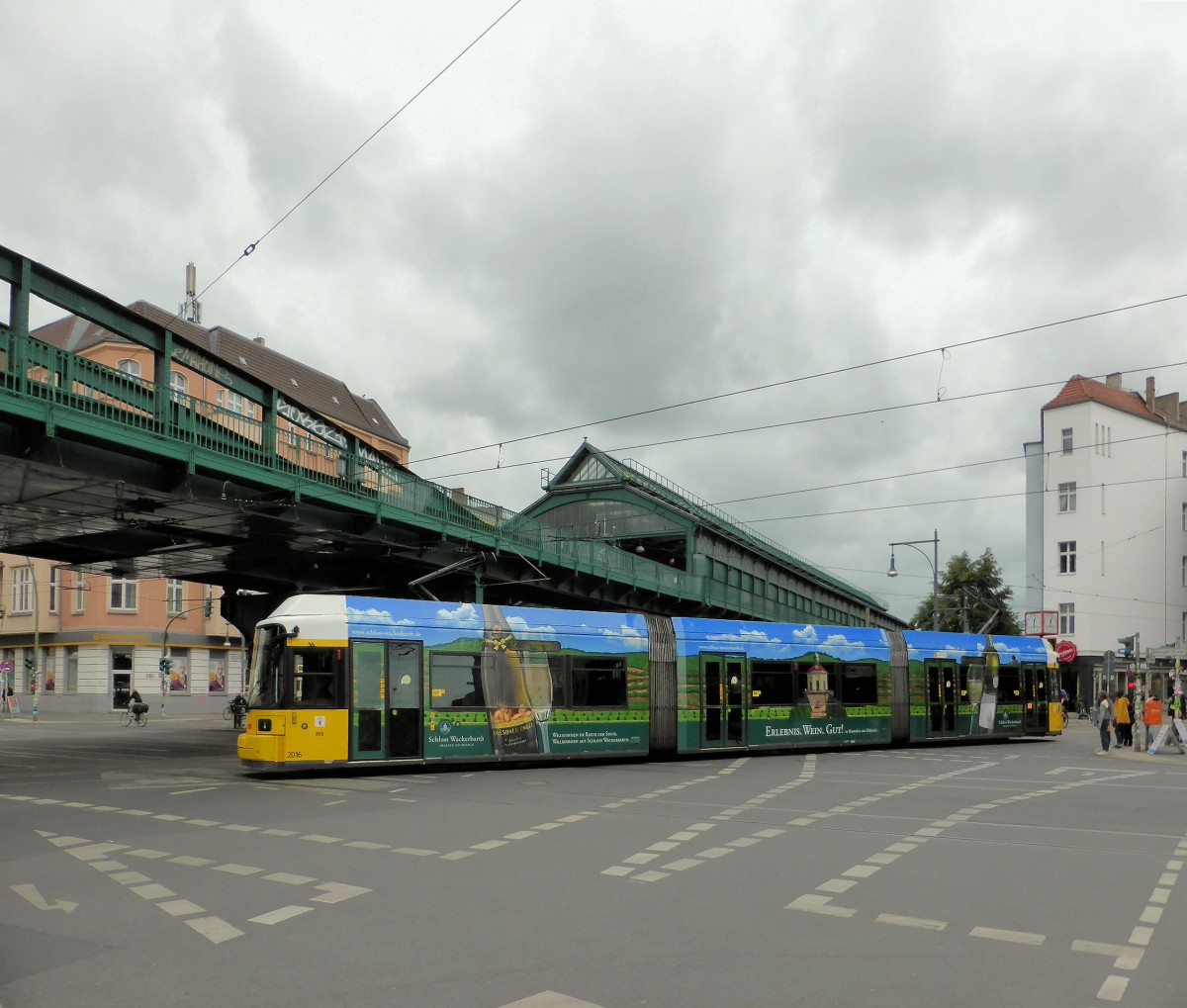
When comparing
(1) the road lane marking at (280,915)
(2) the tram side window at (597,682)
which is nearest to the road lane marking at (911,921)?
(1) the road lane marking at (280,915)

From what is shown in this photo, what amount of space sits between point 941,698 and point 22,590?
159ft

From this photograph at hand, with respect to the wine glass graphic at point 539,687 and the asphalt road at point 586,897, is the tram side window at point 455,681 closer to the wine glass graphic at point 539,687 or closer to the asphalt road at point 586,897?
the wine glass graphic at point 539,687

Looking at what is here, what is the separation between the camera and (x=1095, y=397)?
60562mm

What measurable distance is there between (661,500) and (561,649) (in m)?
37.8

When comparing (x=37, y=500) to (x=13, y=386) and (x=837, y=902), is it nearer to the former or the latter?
(x=13, y=386)

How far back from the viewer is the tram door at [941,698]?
96.8 ft

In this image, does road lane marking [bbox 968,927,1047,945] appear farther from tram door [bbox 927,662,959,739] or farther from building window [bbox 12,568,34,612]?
building window [bbox 12,568,34,612]

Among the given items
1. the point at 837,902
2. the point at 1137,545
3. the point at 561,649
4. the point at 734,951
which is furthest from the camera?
the point at 1137,545

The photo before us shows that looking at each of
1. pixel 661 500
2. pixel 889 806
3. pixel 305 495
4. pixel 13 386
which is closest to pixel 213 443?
pixel 305 495

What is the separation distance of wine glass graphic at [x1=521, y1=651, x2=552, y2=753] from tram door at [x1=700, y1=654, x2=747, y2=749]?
4.13m

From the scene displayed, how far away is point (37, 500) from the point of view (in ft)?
69.7

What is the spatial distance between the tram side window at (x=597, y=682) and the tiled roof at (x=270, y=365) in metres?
31.6

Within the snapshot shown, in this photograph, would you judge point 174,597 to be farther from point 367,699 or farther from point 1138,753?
point 1138,753

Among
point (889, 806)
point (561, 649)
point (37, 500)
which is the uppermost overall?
point (37, 500)
